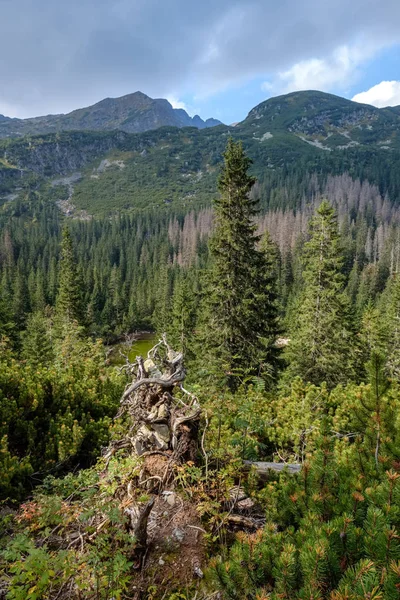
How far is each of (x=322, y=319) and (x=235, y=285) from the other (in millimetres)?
5006

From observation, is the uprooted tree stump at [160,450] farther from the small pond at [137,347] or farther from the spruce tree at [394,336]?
the small pond at [137,347]

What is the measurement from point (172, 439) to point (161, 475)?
1.51 ft

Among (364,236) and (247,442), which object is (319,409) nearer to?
(247,442)

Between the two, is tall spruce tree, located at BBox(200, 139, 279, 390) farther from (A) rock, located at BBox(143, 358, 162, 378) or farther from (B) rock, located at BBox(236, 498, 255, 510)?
(B) rock, located at BBox(236, 498, 255, 510)

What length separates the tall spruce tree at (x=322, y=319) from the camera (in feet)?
53.3

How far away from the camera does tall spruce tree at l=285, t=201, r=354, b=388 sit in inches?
639

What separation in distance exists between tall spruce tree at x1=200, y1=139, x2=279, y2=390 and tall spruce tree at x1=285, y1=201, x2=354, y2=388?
235cm

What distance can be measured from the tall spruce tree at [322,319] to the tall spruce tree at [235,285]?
235 centimetres

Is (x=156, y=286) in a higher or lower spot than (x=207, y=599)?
lower

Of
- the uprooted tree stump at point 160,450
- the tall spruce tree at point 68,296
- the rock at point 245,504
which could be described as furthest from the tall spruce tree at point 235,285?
the tall spruce tree at point 68,296

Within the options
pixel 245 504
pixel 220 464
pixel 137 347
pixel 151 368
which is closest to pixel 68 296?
pixel 137 347

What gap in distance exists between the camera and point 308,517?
9.04 feet

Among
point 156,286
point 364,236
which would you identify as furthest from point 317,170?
point 156,286

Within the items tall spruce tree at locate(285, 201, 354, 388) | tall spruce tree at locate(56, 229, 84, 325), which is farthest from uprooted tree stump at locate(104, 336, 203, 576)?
tall spruce tree at locate(56, 229, 84, 325)
